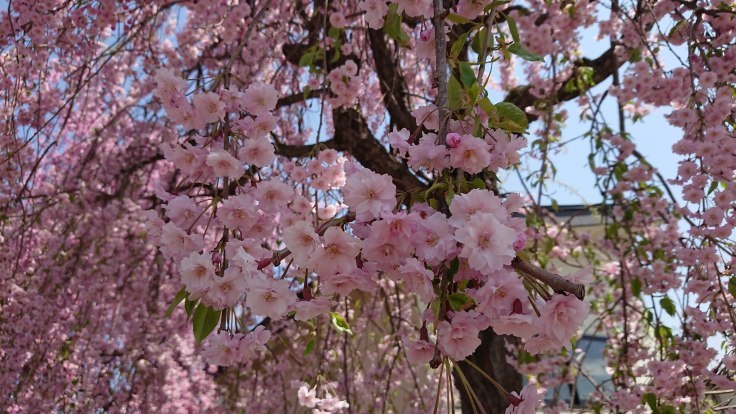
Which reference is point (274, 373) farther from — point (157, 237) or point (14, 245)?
point (157, 237)

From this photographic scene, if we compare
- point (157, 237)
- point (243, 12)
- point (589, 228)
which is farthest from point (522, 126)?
point (589, 228)

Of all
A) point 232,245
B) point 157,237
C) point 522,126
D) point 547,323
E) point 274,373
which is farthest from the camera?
point 274,373

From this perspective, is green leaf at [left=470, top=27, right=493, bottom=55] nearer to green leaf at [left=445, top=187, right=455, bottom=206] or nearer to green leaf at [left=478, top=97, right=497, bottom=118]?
green leaf at [left=478, top=97, right=497, bottom=118]

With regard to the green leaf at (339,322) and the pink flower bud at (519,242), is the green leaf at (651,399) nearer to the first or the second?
the green leaf at (339,322)

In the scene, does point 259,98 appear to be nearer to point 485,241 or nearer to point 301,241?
point 301,241

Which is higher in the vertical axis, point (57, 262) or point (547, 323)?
point (57, 262)

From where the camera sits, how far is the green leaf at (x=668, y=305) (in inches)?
101

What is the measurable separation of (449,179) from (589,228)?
221 inches

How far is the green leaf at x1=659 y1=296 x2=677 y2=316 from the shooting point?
257 centimetres

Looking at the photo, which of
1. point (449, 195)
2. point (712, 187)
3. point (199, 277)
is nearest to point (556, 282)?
point (449, 195)

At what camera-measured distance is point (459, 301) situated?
0.81 meters

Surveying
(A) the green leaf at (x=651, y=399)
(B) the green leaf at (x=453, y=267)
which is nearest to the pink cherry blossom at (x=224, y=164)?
(B) the green leaf at (x=453, y=267)

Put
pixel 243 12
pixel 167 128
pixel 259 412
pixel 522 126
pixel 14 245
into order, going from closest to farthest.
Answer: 1. pixel 522 126
2. pixel 243 12
3. pixel 14 245
4. pixel 167 128
5. pixel 259 412

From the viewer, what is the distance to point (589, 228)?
6.18 metres
